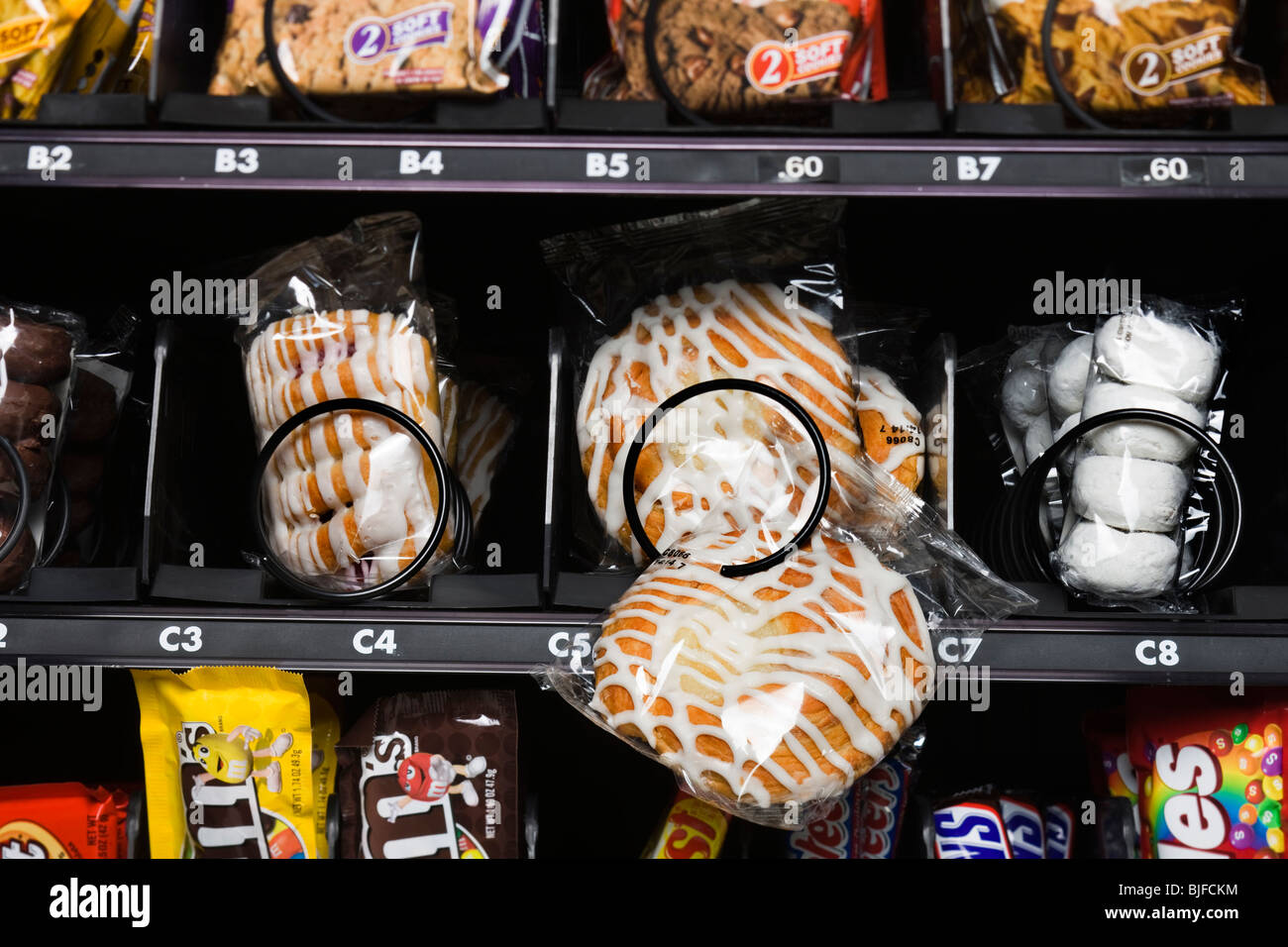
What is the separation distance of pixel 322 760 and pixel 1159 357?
2.99 ft

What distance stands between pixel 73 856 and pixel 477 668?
1.61ft

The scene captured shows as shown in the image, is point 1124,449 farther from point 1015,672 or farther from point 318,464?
Result: point 318,464

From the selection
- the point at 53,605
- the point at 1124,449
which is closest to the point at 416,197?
the point at 53,605

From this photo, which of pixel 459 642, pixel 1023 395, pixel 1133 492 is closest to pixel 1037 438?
pixel 1023 395

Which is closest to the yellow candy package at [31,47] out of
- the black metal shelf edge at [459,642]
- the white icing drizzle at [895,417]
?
the black metal shelf edge at [459,642]

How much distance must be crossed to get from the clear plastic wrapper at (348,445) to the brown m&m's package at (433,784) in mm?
162

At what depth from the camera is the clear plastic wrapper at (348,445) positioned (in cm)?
85

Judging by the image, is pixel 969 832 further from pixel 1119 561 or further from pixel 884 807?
pixel 1119 561

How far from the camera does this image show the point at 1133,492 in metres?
0.83

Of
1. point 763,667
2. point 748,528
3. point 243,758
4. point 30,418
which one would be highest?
point 30,418

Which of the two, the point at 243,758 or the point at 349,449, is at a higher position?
the point at 349,449

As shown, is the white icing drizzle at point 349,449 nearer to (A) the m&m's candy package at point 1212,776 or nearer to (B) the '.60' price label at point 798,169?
(B) the '.60' price label at point 798,169

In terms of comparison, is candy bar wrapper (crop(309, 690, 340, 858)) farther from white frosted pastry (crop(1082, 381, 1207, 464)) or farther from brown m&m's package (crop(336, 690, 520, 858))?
white frosted pastry (crop(1082, 381, 1207, 464))

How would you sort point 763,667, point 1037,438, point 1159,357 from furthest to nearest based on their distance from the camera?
1. point 1037,438
2. point 1159,357
3. point 763,667
